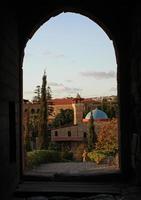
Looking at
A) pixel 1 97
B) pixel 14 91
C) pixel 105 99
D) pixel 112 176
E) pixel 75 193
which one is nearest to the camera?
pixel 1 97

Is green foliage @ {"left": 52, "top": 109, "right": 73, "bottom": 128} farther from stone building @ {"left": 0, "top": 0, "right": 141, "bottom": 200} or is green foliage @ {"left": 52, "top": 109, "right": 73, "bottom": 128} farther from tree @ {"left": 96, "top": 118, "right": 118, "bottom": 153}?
stone building @ {"left": 0, "top": 0, "right": 141, "bottom": 200}

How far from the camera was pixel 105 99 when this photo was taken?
40.6 meters

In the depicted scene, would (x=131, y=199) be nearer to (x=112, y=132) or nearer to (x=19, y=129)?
(x=19, y=129)

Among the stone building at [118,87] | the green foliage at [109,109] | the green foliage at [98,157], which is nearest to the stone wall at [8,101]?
the stone building at [118,87]

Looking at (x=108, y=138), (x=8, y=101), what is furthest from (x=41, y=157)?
(x=108, y=138)

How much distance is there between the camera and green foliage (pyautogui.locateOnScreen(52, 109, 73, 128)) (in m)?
37.0

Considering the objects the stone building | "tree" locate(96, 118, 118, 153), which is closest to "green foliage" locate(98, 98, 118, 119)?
"tree" locate(96, 118, 118, 153)

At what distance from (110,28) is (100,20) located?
0.64 feet

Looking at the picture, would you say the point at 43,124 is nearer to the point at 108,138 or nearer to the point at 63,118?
the point at 108,138

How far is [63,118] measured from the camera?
129 ft

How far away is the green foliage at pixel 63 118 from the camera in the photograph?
37019mm

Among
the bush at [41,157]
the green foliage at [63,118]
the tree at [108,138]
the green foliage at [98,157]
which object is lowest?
the green foliage at [98,157]

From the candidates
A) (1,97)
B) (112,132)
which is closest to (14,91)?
(1,97)

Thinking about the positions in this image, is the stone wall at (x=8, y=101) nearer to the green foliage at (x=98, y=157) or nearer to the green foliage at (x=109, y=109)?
the green foliage at (x=98, y=157)
